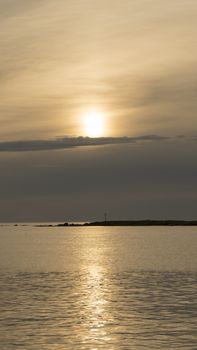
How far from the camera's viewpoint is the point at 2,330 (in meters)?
40.2

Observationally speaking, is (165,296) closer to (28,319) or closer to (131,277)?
(28,319)

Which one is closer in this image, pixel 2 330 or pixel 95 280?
pixel 2 330

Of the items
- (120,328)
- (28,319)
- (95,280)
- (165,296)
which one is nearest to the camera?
(120,328)

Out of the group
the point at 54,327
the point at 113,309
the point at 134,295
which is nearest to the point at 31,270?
the point at 134,295

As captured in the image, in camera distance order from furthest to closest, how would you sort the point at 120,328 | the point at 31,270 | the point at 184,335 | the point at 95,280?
1. the point at 31,270
2. the point at 95,280
3. the point at 120,328
4. the point at 184,335

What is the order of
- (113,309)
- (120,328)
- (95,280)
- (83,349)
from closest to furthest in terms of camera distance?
(83,349) → (120,328) → (113,309) → (95,280)

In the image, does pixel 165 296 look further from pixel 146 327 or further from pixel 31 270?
pixel 31 270

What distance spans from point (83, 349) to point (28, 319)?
968cm

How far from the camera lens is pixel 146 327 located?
41.0 metres

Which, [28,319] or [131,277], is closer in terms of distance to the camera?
[28,319]

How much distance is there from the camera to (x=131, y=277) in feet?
247

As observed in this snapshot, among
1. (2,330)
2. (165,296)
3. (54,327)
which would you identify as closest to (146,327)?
(54,327)

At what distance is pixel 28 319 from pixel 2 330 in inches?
155

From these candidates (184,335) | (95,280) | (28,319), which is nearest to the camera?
(184,335)
